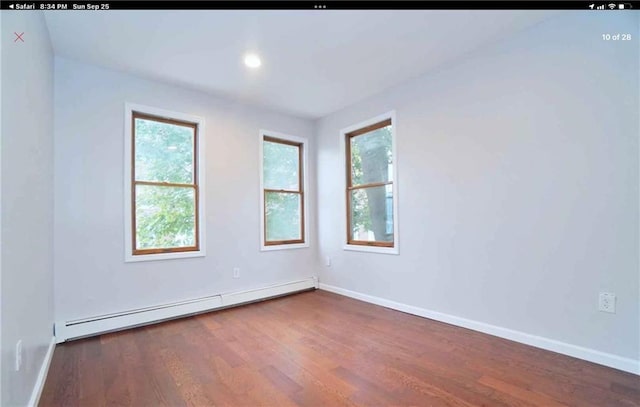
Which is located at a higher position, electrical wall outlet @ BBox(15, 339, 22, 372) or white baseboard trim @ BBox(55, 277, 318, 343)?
electrical wall outlet @ BBox(15, 339, 22, 372)

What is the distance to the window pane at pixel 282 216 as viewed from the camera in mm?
4066

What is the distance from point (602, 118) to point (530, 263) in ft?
3.76

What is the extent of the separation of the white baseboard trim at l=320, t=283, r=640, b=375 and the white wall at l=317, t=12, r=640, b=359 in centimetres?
5

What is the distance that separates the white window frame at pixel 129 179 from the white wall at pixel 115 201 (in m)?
0.05

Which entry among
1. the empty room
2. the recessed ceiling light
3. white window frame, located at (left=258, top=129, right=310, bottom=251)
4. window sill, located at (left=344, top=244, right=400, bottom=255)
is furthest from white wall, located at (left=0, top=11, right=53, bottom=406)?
window sill, located at (left=344, top=244, right=400, bottom=255)

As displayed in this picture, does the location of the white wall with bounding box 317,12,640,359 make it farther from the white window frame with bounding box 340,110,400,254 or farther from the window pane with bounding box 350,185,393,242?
the window pane with bounding box 350,185,393,242

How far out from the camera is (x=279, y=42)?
2439 millimetres

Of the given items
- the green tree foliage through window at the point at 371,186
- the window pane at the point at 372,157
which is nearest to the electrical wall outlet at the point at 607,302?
the green tree foliage through window at the point at 371,186

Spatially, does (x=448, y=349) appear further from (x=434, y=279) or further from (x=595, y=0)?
(x=595, y=0)

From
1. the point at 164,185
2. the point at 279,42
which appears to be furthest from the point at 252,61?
the point at 164,185

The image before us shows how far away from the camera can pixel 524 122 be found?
2365 millimetres

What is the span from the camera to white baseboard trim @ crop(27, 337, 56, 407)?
5.38 feet

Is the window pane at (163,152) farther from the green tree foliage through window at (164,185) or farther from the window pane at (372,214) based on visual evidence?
the window pane at (372,214)

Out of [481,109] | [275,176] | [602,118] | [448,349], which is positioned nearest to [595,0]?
[602,118]
